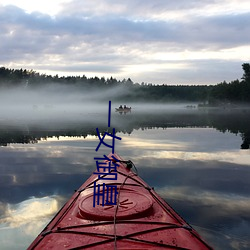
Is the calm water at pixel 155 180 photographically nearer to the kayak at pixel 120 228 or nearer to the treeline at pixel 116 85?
the kayak at pixel 120 228

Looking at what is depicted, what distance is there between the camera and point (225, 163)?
14.1 metres

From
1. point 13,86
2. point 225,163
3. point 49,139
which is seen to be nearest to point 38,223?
point 225,163

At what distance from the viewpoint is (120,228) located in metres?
4.80

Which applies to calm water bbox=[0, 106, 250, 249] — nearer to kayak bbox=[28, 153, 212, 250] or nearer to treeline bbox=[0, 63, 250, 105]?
→ kayak bbox=[28, 153, 212, 250]

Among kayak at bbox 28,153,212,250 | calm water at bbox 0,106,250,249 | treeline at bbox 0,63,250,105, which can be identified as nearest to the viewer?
kayak at bbox 28,153,212,250

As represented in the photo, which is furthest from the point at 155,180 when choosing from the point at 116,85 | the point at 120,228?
the point at 116,85

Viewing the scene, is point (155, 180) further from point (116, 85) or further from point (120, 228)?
point (116, 85)

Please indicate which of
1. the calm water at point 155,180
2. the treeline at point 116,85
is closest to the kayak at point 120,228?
the calm water at point 155,180

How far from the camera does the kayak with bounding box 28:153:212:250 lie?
4.40 m

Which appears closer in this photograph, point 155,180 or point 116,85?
point 155,180

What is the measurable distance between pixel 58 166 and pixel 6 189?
3.60m

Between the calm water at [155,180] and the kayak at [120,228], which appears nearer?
the kayak at [120,228]

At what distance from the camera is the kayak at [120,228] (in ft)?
14.4

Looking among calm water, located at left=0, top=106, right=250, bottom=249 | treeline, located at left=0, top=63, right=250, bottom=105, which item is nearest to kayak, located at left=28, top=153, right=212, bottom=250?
calm water, located at left=0, top=106, right=250, bottom=249
